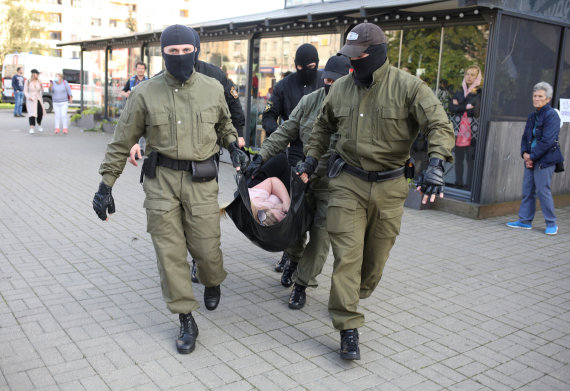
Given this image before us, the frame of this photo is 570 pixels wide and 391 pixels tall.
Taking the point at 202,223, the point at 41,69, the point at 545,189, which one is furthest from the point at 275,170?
the point at 41,69

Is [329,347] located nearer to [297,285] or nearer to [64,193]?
[297,285]

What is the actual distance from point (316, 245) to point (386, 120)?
1.34 meters

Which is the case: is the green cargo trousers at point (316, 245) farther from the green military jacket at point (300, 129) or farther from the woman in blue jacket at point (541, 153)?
the woman in blue jacket at point (541, 153)

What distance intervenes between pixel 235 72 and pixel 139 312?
975 centimetres

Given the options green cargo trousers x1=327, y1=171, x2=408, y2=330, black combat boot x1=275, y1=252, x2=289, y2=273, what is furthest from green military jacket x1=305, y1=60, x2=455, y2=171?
black combat boot x1=275, y1=252, x2=289, y2=273

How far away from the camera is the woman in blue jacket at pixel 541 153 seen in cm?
741

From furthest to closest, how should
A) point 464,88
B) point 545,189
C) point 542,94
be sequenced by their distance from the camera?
point 464,88
point 545,189
point 542,94

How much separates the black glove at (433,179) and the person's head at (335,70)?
1371mm

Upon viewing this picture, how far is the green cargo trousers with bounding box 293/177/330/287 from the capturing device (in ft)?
15.1

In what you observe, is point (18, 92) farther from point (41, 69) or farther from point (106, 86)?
point (106, 86)

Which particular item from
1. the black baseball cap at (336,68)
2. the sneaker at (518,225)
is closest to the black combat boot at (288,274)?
the black baseball cap at (336,68)

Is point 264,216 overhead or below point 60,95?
below

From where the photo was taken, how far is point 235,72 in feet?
44.0

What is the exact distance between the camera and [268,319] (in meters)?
4.40
